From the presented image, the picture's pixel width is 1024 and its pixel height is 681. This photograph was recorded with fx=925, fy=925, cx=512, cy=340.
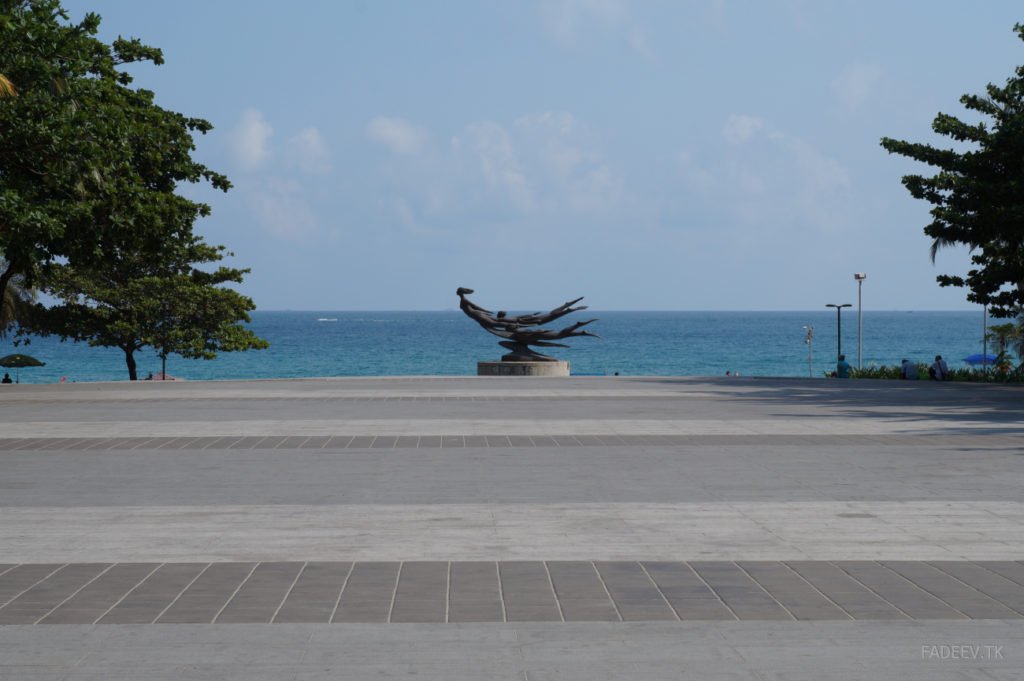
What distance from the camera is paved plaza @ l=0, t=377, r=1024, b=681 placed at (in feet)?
14.4

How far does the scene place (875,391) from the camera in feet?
77.4

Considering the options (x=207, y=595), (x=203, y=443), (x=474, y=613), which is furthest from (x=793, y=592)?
(x=203, y=443)

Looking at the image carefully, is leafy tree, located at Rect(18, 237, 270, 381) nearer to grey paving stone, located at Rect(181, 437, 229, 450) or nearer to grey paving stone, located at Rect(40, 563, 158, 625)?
grey paving stone, located at Rect(181, 437, 229, 450)

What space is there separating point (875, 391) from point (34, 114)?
2007cm

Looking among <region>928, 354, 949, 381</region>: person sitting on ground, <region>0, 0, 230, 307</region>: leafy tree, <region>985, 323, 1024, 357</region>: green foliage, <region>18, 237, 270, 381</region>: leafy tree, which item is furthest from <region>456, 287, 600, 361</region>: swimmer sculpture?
<region>985, 323, 1024, 357</region>: green foliage

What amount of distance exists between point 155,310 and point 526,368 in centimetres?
1585

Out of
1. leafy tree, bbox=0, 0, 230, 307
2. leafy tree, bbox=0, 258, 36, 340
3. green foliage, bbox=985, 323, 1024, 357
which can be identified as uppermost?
leafy tree, bbox=0, 0, 230, 307

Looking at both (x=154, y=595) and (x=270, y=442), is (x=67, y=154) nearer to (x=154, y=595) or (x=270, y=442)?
(x=270, y=442)

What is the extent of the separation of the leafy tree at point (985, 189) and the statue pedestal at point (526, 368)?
14.2 m

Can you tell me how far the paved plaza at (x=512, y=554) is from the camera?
14.4ft

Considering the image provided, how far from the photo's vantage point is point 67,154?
18.0 meters

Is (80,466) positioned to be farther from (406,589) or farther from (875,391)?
(875,391)

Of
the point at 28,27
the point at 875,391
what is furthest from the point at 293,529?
the point at 875,391

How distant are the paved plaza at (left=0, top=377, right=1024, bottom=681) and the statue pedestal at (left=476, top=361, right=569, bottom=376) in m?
21.6
